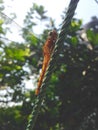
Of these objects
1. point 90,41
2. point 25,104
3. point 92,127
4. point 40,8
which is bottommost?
point 92,127

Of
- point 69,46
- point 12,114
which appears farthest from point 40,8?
point 12,114

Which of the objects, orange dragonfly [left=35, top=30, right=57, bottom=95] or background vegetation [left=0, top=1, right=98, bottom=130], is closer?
orange dragonfly [left=35, top=30, right=57, bottom=95]

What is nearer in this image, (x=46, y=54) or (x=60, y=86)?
(x=46, y=54)

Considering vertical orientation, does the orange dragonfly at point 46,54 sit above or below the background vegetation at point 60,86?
above

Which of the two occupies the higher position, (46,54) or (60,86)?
(46,54)

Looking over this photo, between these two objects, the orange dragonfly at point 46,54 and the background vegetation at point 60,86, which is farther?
the background vegetation at point 60,86

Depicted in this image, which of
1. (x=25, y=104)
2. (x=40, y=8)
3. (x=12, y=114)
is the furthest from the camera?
(x=40, y=8)

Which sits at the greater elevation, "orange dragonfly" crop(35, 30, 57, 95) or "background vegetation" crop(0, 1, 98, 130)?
"orange dragonfly" crop(35, 30, 57, 95)

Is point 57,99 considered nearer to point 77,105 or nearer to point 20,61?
point 77,105
